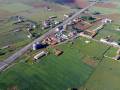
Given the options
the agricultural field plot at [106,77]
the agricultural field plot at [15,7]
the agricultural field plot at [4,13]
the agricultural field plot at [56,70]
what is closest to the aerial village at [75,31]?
the agricultural field plot at [56,70]

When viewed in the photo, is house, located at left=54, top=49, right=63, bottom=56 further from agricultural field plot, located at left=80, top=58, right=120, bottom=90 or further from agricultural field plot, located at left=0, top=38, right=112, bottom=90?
agricultural field plot, located at left=80, top=58, right=120, bottom=90

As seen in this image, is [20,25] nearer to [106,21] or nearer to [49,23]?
[49,23]

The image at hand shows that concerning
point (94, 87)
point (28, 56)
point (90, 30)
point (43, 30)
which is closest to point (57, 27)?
point (43, 30)

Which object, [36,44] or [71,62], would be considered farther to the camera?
[36,44]

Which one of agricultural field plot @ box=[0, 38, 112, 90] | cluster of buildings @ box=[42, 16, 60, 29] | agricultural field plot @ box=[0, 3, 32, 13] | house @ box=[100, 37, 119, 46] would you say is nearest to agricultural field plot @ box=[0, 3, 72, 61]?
agricultural field plot @ box=[0, 3, 32, 13]

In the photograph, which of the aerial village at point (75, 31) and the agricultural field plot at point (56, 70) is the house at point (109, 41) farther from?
the agricultural field plot at point (56, 70)

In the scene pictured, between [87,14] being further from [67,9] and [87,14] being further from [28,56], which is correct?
[28,56]

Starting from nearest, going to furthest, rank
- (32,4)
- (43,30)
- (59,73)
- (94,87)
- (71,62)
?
(94,87) < (59,73) < (71,62) < (43,30) < (32,4)
